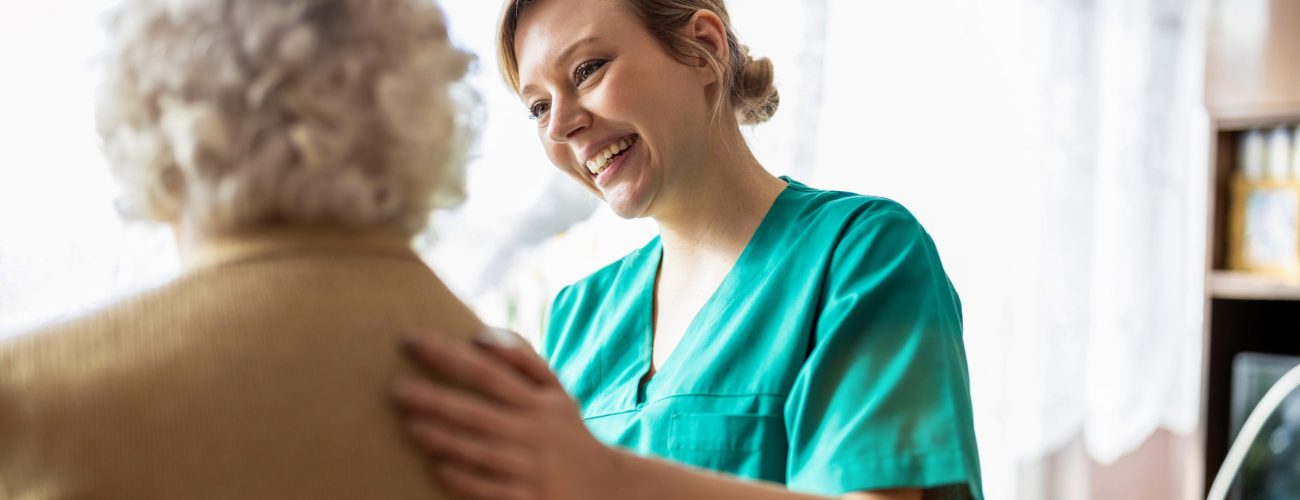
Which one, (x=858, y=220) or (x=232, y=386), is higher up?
(x=858, y=220)

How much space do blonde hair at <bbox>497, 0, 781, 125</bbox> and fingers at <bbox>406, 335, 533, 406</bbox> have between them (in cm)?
76

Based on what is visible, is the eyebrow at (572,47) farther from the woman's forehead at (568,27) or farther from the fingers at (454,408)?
the fingers at (454,408)

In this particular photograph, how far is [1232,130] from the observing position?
9.19ft

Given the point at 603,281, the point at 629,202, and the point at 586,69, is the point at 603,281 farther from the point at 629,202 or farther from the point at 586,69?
the point at 586,69

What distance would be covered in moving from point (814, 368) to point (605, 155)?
0.46m

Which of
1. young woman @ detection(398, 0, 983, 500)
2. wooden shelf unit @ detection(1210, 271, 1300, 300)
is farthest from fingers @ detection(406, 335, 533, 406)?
wooden shelf unit @ detection(1210, 271, 1300, 300)

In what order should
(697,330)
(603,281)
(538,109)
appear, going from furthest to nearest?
1. (603,281)
2. (538,109)
3. (697,330)

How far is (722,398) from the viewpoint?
1.17 metres

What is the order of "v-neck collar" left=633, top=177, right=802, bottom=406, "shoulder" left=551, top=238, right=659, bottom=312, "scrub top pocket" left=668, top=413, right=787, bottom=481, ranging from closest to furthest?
"scrub top pocket" left=668, top=413, right=787, bottom=481, "v-neck collar" left=633, top=177, right=802, bottom=406, "shoulder" left=551, top=238, right=659, bottom=312

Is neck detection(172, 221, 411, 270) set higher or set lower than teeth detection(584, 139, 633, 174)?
lower

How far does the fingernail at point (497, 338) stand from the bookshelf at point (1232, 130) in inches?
101

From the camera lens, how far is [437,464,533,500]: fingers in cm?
65

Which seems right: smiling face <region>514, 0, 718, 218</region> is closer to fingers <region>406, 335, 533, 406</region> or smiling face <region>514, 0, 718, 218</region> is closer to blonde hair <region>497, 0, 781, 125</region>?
blonde hair <region>497, 0, 781, 125</region>

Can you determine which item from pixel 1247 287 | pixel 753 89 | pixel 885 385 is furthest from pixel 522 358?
pixel 1247 287
